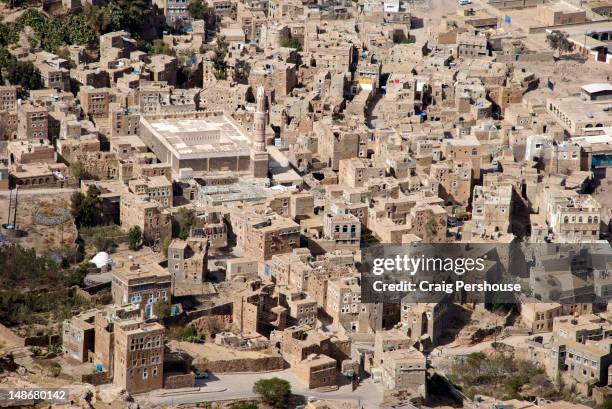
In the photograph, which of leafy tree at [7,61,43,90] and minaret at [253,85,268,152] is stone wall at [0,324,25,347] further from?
leafy tree at [7,61,43,90]

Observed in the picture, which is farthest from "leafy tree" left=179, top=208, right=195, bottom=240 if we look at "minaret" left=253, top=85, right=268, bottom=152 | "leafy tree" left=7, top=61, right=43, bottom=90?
"leafy tree" left=7, top=61, right=43, bottom=90

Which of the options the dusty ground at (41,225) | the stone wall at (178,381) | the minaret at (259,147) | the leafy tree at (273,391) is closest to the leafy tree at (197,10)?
the minaret at (259,147)

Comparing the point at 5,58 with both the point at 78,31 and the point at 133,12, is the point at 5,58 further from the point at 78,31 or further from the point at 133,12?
the point at 133,12

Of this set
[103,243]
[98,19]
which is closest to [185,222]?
[103,243]

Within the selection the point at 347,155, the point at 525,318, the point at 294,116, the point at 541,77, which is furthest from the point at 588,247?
the point at 541,77

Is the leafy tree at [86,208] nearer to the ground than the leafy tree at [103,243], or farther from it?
farther from it

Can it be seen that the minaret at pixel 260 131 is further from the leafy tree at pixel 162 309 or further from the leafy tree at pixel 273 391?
the leafy tree at pixel 273 391
